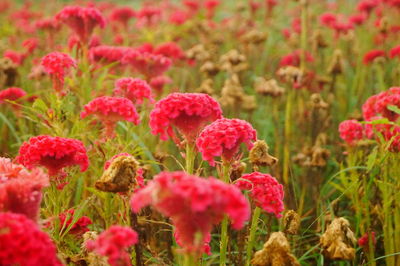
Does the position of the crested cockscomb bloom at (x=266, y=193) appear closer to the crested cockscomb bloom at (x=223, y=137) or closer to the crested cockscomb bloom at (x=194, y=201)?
the crested cockscomb bloom at (x=223, y=137)

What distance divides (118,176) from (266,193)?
53 centimetres

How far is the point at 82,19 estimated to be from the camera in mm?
2936

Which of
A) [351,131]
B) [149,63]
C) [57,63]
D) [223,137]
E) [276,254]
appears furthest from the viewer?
[149,63]

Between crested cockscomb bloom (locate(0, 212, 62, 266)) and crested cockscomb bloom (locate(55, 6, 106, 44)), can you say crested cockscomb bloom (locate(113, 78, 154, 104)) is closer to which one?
crested cockscomb bloom (locate(55, 6, 106, 44))

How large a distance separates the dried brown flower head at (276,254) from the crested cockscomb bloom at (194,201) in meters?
0.36

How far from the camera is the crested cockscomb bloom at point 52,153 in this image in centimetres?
176

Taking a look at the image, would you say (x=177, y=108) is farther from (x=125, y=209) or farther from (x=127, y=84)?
(x=127, y=84)

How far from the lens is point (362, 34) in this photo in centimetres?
608

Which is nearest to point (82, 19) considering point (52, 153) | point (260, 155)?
point (52, 153)

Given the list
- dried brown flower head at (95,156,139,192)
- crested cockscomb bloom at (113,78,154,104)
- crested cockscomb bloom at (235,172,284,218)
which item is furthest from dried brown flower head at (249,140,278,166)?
crested cockscomb bloom at (113,78,154,104)

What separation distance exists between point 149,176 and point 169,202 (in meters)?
1.25

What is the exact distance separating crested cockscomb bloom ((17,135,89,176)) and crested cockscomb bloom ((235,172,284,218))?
63 centimetres

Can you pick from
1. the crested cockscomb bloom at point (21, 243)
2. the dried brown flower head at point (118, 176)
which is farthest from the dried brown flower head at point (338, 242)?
the crested cockscomb bloom at point (21, 243)

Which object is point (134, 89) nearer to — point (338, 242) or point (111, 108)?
point (111, 108)
